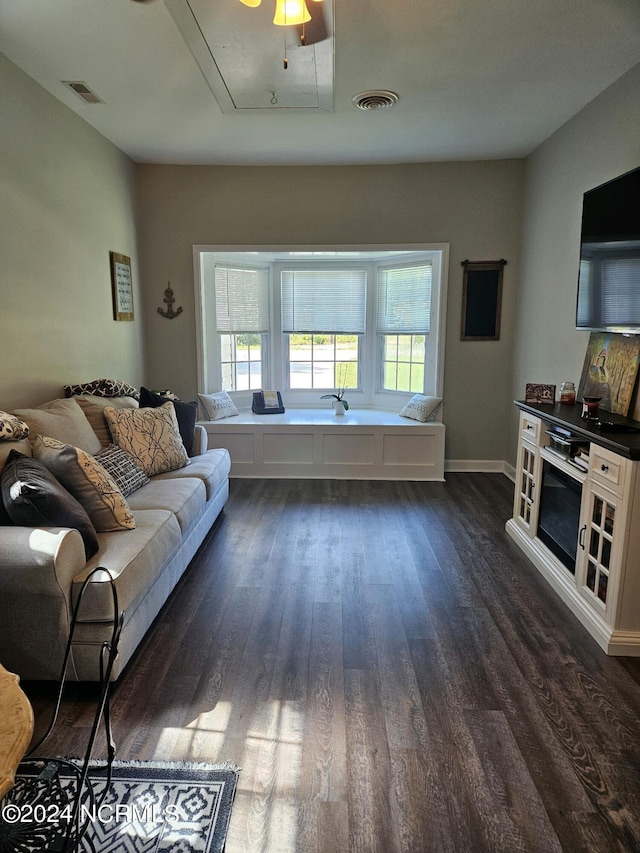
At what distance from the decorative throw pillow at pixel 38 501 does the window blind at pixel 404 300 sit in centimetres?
383

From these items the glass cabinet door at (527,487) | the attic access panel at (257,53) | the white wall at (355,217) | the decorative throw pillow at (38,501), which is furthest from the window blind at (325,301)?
the decorative throw pillow at (38,501)

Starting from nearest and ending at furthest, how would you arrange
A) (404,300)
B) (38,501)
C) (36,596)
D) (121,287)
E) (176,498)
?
(36,596), (38,501), (176,498), (121,287), (404,300)

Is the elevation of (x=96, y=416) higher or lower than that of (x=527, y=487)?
higher

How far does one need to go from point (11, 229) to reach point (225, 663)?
259 centimetres

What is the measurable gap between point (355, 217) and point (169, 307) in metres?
1.95

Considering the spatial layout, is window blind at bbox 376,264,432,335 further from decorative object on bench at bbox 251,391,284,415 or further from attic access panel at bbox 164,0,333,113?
attic access panel at bbox 164,0,333,113

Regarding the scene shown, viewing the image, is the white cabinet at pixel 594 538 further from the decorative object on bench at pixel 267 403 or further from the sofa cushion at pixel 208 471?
the decorative object on bench at pixel 267 403

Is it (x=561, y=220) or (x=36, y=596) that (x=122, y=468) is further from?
(x=561, y=220)

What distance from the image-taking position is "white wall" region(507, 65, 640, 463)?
308 cm

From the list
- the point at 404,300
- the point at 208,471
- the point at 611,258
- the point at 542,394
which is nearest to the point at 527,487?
the point at 542,394

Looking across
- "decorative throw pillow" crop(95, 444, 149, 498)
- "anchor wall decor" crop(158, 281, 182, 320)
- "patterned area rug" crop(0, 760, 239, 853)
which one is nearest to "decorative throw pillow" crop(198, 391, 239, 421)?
"anchor wall decor" crop(158, 281, 182, 320)

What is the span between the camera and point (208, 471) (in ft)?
11.7

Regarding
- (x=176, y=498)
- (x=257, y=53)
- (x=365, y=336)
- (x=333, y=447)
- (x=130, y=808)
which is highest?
(x=257, y=53)

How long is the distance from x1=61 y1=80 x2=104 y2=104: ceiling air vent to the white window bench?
8.67 feet
